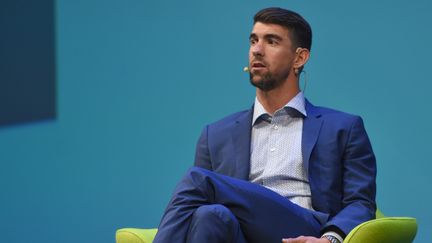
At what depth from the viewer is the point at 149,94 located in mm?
4082

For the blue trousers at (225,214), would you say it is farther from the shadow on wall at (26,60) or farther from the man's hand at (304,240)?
the shadow on wall at (26,60)

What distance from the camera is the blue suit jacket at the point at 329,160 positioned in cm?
298

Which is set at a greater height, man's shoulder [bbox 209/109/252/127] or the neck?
the neck

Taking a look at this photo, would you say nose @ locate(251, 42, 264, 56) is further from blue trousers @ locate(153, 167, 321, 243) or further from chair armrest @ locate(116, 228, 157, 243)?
chair armrest @ locate(116, 228, 157, 243)

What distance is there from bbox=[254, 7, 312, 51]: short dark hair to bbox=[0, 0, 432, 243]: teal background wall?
0.53 metres

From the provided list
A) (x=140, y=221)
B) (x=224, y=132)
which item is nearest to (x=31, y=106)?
(x=140, y=221)

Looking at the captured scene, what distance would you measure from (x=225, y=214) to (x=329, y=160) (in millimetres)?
633

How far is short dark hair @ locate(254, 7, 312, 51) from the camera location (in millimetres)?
3244

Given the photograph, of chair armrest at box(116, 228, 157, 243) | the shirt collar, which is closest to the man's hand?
chair armrest at box(116, 228, 157, 243)

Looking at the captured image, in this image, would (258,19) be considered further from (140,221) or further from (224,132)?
(140,221)

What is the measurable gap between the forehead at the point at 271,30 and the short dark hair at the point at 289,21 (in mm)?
12

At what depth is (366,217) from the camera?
114 inches

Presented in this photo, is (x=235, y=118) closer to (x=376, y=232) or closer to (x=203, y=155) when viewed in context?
(x=203, y=155)

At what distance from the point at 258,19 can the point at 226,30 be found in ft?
2.33
